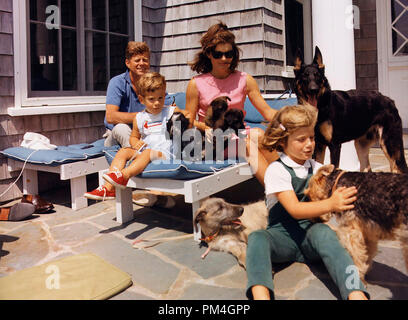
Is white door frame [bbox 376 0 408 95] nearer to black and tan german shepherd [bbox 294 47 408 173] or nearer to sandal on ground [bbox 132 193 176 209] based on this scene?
black and tan german shepherd [bbox 294 47 408 173]

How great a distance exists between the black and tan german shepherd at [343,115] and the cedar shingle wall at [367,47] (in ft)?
11.8

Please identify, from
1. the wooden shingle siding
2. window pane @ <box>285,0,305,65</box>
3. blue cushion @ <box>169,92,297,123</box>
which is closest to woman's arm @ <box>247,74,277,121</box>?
blue cushion @ <box>169,92,297,123</box>

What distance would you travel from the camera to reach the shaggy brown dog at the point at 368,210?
1.94 m

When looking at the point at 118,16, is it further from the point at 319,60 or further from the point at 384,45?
the point at 384,45

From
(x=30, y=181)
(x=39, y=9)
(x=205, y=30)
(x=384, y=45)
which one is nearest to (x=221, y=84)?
(x=30, y=181)

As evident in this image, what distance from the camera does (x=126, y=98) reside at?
4.43m

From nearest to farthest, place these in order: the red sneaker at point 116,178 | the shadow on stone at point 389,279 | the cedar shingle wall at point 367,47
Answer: the shadow on stone at point 389,279 → the red sneaker at point 116,178 → the cedar shingle wall at point 367,47

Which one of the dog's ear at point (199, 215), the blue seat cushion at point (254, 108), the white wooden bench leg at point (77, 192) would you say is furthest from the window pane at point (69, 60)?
the dog's ear at point (199, 215)

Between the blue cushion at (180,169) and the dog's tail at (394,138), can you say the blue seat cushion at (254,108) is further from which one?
the blue cushion at (180,169)

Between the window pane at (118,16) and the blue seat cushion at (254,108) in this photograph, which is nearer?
the blue seat cushion at (254,108)
